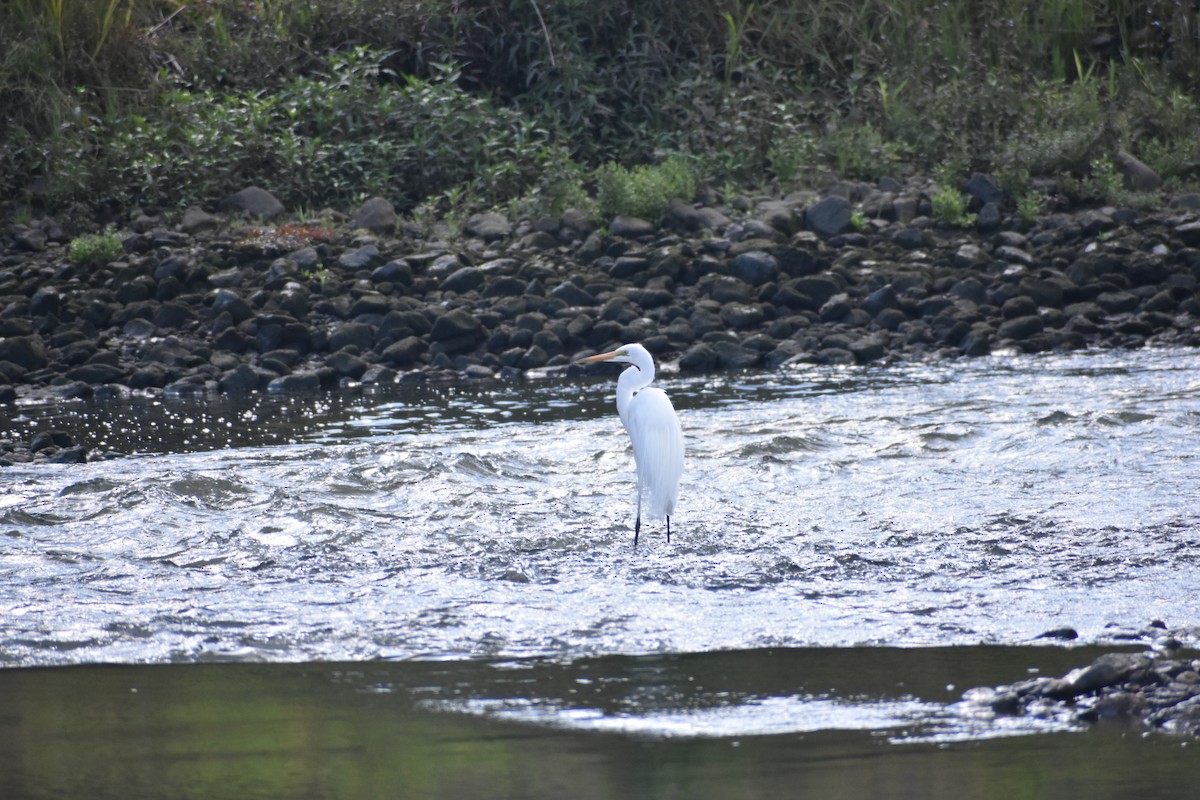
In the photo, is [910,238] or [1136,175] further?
[1136,175]

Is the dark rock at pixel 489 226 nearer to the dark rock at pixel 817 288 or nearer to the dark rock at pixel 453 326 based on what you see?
the dark rock at pixel 453 326

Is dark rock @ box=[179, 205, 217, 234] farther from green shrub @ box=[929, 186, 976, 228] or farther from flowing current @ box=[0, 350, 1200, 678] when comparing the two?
green shrub @ box=[929, 186, 976, 228]

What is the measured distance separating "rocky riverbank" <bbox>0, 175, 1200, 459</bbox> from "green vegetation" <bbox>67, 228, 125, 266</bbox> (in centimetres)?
9

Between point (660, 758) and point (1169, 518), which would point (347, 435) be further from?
point (660, 758)

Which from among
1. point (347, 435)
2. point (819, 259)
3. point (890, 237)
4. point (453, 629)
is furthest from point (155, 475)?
point (890, 237)

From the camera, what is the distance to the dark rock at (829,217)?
14039mm

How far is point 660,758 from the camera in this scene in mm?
3623

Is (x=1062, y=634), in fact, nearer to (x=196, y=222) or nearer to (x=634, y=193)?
(x=634, y=193)

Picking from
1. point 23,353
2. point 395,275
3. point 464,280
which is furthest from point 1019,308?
point 23,353

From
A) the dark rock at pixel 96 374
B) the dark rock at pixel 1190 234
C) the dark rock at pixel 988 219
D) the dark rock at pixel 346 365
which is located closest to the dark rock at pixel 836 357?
the dark rock at pixel 988 219

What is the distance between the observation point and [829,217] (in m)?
14.1

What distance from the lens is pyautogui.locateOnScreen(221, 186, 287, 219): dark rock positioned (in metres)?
14.8

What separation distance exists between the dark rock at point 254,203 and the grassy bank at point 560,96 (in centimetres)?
32

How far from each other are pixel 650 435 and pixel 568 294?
20.3ft
